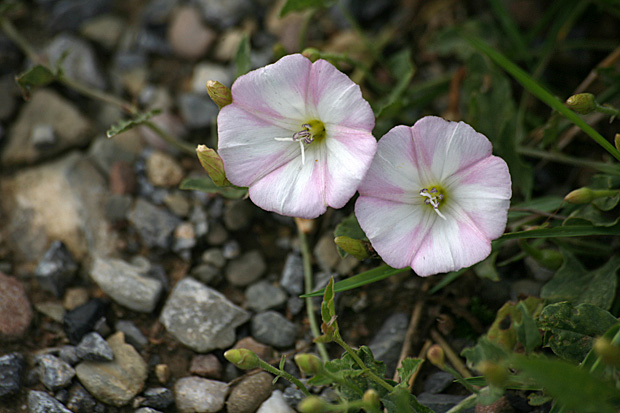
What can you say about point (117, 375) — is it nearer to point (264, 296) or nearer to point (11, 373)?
point (11, 373)

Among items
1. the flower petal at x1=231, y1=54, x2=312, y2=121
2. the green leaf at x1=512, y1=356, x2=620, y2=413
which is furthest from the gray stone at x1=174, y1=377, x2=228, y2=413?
the green leaf at x1=512, y1=356, x2=620, y2=413

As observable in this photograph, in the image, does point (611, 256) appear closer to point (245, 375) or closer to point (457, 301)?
point (457, 301)

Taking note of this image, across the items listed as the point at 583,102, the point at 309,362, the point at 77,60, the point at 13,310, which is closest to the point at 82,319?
the point at 13,310

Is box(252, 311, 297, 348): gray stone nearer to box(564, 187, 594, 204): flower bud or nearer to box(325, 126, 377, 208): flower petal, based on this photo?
box(325, 126, 377, 208): flower petal

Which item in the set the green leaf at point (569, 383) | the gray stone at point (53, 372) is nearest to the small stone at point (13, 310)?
the gray stone at point (53, 372)

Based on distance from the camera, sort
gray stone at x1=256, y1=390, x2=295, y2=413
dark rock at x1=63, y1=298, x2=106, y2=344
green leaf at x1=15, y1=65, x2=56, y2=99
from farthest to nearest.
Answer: green leaf at x1=15, y1=65, x2=56, y2=99 < dark rock at x1=63, y1=298, x2=106, y2=344 < gray stone at x1=256, y1=390, x2=295, y2=413

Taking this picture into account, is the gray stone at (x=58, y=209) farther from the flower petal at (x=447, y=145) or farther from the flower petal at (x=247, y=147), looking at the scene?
the flower petal at (x=447, y=145)
